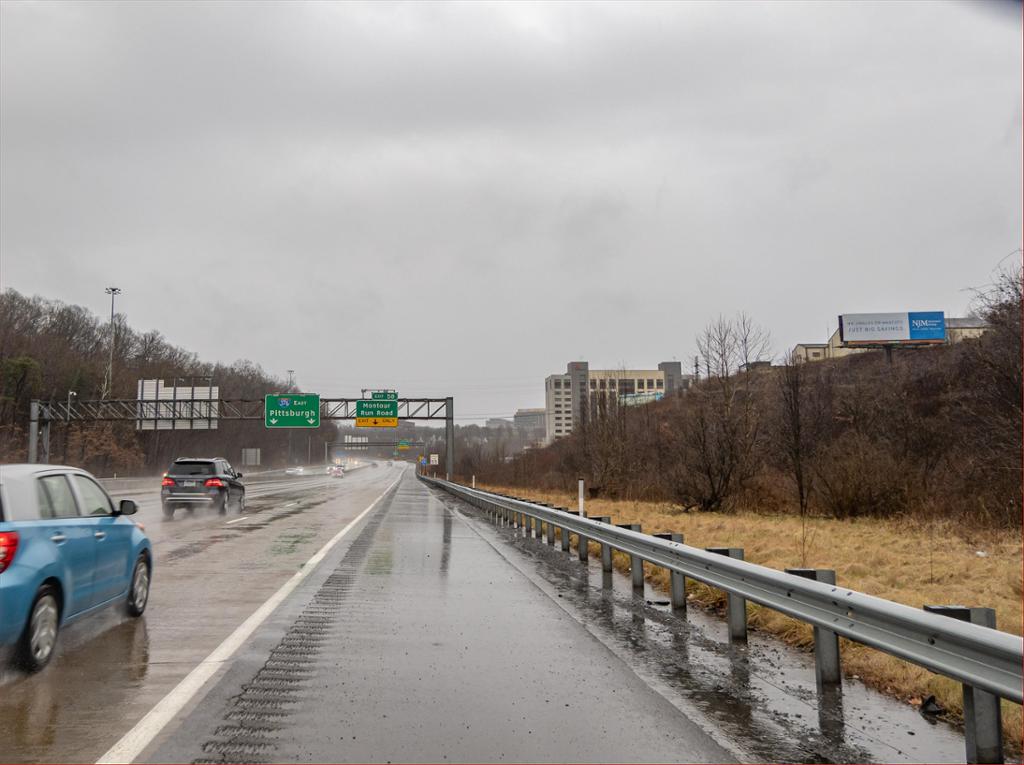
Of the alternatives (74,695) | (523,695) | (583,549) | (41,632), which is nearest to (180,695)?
(74,695)

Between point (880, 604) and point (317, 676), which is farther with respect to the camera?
point (317, 676)

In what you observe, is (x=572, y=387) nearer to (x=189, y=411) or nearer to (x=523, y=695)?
(x=189, y=411)

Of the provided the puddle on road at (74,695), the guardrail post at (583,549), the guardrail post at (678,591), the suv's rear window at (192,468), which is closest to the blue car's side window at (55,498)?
the puddle on road at (74,695)

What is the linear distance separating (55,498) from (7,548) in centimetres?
118

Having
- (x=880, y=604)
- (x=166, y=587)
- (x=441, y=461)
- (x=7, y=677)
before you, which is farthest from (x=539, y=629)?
(x=441, y=461)

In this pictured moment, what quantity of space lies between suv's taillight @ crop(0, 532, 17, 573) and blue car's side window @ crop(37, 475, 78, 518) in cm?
61

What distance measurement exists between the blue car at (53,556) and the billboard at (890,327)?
8952 centimetres

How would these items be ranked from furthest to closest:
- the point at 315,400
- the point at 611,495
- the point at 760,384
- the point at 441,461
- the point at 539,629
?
the point at 441,461 < the point at 315,400 < the point at 611,495 < the point at 760,384 < the point at 539,629

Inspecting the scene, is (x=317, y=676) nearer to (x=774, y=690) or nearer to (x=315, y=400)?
(x=774, y=690)

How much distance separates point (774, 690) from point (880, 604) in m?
1.30

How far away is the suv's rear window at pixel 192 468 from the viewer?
25356 millimetres

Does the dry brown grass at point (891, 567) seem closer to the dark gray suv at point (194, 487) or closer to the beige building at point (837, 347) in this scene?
the dark gray suv at point (194, 487)

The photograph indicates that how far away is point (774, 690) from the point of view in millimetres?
5688

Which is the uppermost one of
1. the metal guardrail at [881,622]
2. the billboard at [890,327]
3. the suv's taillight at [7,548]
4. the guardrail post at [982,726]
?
the billboard at [890,327]
